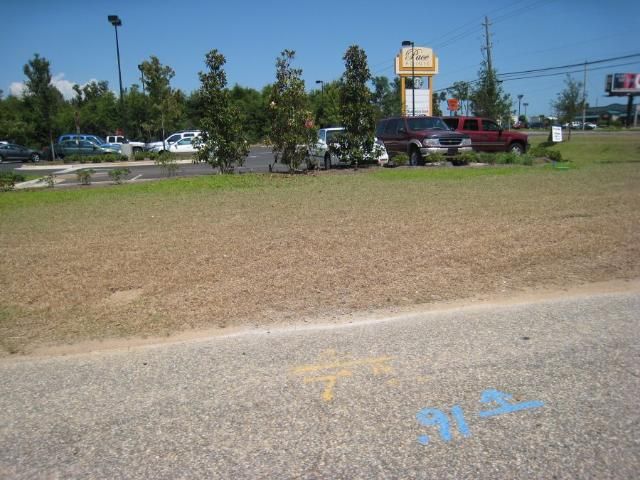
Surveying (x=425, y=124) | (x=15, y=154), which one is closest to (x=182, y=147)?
(x=15, y=154)

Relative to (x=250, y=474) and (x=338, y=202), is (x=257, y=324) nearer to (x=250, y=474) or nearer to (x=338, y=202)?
(x=250, y=474)

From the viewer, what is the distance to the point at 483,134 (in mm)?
22000

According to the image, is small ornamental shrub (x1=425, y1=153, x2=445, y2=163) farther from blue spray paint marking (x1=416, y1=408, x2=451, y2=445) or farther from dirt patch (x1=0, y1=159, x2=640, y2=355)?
blue spray paint marking (x1=416, y1=408, x2=451, y2=445)

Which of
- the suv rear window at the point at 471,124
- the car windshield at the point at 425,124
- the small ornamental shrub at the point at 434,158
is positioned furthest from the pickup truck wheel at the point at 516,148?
the small ornamental shrub at the point at 434,158

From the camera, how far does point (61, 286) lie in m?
5.92

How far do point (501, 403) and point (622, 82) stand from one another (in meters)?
103

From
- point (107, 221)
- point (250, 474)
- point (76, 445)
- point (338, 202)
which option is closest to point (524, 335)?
point (250, 474)

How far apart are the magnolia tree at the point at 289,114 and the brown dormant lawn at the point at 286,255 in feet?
16.9

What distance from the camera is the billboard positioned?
88.3m

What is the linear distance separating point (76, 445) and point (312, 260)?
13.1 ft

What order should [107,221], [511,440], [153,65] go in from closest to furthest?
[511,440] → [107,221] → [153,65]

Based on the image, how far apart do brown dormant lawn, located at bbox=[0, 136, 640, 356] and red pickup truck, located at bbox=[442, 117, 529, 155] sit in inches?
382

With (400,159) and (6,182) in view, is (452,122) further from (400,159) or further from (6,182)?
(6,182)

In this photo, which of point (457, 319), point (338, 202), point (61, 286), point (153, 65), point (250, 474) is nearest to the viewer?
point (250, 474)
